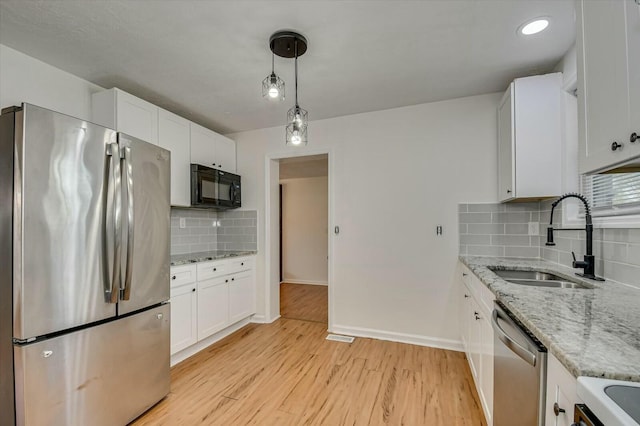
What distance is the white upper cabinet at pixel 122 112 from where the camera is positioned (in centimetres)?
226

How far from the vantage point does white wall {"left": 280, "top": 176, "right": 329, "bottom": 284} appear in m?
6.07

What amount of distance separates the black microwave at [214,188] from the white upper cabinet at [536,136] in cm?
281

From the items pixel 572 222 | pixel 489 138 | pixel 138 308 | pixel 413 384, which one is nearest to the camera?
pixel 138 308

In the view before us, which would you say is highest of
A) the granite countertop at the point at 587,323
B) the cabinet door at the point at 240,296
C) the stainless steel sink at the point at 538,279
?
the granite countertop at the point at 587,323

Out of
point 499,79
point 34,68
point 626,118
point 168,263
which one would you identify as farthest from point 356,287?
point 34,68

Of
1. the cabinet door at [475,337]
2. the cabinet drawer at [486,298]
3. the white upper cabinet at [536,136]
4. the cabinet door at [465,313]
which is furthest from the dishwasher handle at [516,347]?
the white upper cabinet at [536,136]

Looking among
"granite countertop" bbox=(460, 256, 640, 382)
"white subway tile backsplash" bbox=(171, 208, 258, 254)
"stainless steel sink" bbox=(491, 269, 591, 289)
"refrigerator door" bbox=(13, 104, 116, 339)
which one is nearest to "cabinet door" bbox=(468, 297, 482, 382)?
"stainless steel sink" bbox=(491, 269, 591, 289)

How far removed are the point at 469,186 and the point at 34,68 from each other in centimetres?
360

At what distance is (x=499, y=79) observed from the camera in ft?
7.95

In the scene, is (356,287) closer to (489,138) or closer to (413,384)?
(413,384)

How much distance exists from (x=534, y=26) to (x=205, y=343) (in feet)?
11.9

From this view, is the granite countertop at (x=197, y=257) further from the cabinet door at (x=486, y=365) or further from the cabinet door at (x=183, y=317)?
the cabinet door at (x=486, y=365)

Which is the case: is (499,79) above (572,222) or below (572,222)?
above

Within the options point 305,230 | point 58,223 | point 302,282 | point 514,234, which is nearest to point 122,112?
point 58,223
